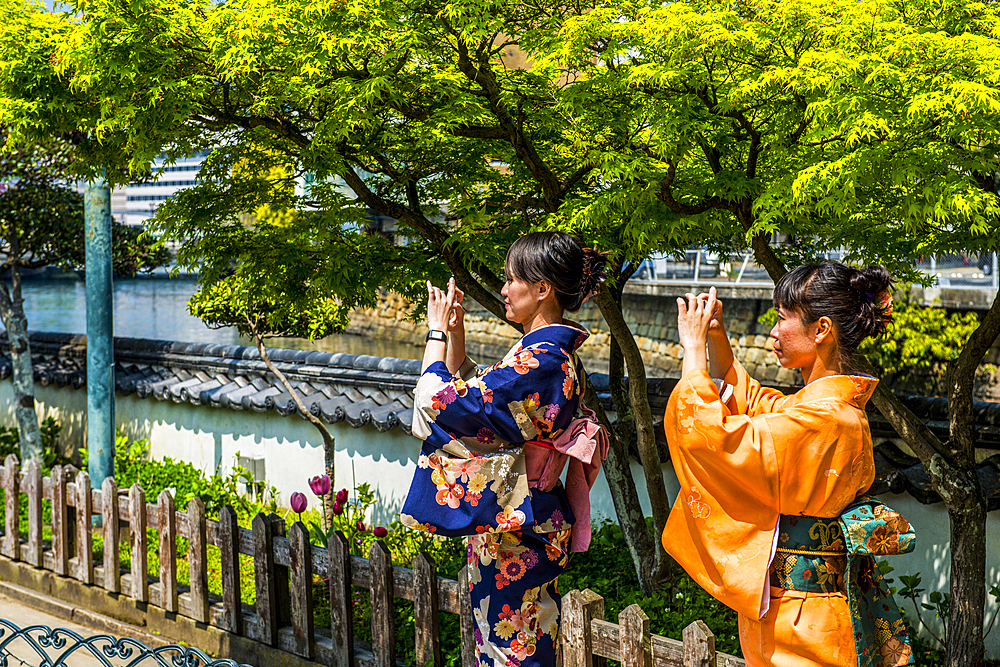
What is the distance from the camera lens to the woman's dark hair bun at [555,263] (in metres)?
2.57

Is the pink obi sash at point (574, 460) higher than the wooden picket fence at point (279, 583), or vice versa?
the pink obi sash at point (574, 460)

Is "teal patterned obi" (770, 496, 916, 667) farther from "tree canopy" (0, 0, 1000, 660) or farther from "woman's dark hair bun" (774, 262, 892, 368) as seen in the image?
"tree canopy" (0, 0, 1000, 660)

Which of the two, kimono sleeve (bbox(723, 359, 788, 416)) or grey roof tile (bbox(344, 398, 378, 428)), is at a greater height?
kimono sleeve (bbox(723, 359, 788, 416))

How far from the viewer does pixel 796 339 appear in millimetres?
2270

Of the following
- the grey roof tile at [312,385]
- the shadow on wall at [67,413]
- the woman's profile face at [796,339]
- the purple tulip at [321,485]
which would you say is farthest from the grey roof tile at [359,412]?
the woman's profile face at [796,339]

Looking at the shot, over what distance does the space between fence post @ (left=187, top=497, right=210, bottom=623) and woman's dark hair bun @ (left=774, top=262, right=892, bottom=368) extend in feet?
11.0

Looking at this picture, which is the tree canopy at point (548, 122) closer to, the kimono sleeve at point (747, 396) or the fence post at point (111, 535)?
the kimono sleeve at point (747, 396)

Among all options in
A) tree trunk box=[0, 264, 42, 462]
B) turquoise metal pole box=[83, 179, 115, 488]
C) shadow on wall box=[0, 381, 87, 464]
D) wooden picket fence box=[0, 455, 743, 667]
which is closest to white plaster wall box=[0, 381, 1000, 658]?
shadow on wall box=[0, 381, 87, 464]

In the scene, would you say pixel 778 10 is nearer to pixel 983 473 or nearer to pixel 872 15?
pixel 872 15

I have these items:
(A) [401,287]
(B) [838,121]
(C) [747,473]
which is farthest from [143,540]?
(B) [838,121]

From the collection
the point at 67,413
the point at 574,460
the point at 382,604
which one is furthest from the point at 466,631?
the point at 67,413

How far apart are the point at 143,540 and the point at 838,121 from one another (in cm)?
411

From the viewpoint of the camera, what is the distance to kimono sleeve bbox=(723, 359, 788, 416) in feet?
8.09

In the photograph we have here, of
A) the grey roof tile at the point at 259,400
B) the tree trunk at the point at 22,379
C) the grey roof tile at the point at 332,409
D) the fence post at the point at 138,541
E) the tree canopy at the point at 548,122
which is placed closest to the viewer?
the tree canopy at the point at 548,122
